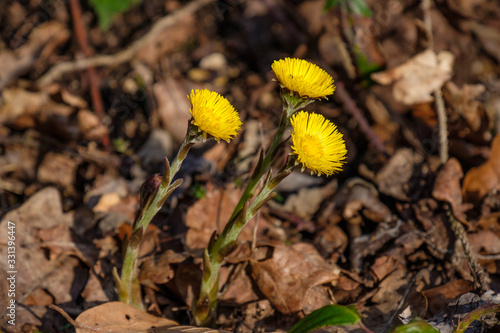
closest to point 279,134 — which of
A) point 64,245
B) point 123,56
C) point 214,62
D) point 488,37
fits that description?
point 64,245

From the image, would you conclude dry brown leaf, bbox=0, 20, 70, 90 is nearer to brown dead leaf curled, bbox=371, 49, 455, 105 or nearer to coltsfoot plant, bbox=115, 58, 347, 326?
coltsfoot plant, bbox=115, 58, 347, 326

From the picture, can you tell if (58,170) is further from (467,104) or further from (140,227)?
(467,104)

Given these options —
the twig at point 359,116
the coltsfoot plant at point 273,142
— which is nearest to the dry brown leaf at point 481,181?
the twig at point 359,116

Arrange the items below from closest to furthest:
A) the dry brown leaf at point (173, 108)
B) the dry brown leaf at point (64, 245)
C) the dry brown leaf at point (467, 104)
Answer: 1. the dry brown leaf at point (64, 245)
2. the dry brown leaf at point (467, 104)
3. the dry brown leaf at point (173, 108)

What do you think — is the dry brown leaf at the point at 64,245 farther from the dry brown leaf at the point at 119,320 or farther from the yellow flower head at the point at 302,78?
the yellow flower head at the point at 302,78

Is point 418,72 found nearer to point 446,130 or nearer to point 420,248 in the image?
point 446,130

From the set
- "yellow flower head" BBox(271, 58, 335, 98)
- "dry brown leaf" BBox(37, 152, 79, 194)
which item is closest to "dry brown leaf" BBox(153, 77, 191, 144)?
"dry brown leaf" BBox(37, 152, 79, 194)

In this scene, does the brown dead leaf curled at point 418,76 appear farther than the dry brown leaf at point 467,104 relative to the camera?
Yes
